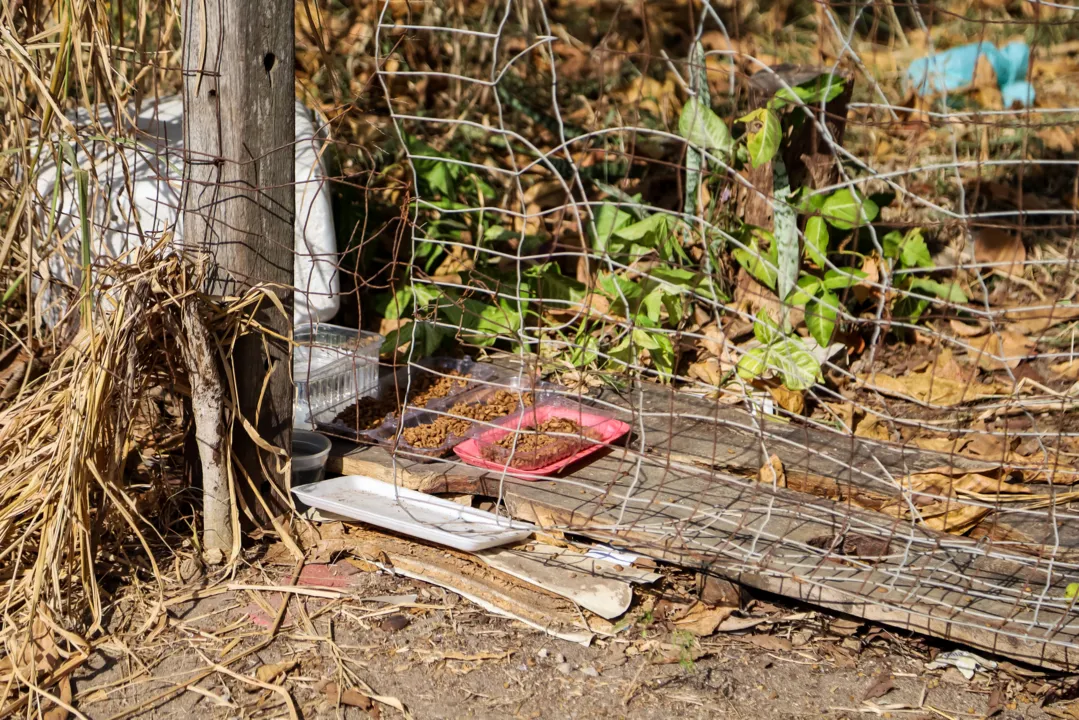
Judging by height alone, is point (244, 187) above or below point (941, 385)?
above

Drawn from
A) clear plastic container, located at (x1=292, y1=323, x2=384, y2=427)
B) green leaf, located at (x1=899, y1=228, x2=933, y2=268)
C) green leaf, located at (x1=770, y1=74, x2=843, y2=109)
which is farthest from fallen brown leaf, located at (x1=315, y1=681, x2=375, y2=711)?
green leaf, located at (x1=899, y1=228, x2=933, y2=268)

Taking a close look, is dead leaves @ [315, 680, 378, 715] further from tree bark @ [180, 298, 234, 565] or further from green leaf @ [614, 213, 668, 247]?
green leaf @ [614, 213, 668, 247]

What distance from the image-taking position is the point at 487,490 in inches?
102

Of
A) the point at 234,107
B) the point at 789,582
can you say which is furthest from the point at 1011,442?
the point at 234,107

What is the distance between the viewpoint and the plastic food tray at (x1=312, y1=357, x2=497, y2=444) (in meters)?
2.80

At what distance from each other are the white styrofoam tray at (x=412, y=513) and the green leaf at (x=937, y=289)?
177cm

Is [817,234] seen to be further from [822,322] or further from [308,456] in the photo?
[308,456]

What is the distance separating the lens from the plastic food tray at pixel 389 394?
2.80m

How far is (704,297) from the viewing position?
289 centimetres

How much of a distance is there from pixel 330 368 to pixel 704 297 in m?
1.08

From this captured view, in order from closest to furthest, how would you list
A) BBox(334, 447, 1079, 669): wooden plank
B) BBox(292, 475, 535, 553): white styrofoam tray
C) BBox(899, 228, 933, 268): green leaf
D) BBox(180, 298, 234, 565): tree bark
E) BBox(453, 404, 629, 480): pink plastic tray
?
BBox(334, 447, 1079, 669): wooden plank, BBox(180, 298, 234, 565): tree bark, BBox(292, 475, 535, 553): white styrofoam tray, BBox(453, 404, 629, 480): pink plastic tray, BBox(899, 228, 933, 268): green leaf

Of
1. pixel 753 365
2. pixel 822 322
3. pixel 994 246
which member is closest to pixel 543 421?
pixel 753 365

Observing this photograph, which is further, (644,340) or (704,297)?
(644,340)

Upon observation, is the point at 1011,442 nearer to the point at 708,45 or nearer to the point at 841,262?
the point at 841,262
